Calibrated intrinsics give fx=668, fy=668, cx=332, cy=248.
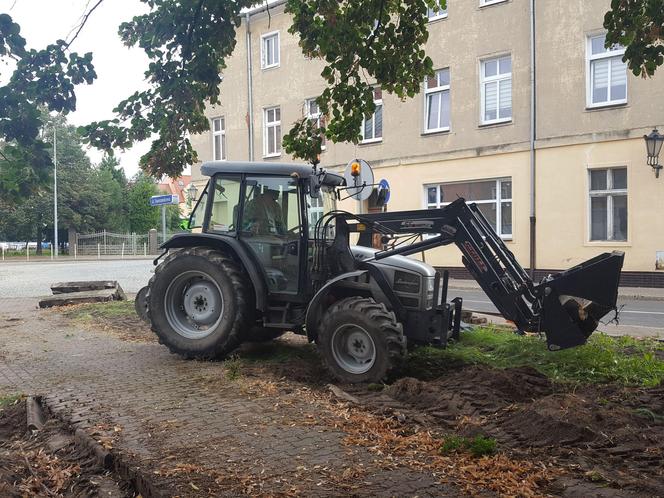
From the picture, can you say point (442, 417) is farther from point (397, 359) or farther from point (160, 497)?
point (160, 497)

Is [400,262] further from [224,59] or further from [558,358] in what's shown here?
[224,59]

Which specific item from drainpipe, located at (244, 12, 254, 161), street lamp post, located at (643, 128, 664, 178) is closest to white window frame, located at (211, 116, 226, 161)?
drainpipe, located at (244, 12, 254, 161)

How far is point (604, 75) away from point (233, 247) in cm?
1443

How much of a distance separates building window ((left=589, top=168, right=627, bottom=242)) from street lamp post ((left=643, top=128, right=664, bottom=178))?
1.06m

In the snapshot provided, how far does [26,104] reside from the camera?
179 inches

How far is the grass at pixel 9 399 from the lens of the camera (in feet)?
19.2

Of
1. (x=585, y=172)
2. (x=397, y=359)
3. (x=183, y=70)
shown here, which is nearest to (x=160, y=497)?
(x=397, y=359)

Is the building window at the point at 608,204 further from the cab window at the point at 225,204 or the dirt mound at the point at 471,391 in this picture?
the cab window at the point at 225,204

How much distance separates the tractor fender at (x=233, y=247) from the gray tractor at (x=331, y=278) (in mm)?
15

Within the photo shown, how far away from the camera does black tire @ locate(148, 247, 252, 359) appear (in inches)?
289

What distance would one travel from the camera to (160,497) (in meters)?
3.70

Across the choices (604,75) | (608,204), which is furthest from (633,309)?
(604,75)

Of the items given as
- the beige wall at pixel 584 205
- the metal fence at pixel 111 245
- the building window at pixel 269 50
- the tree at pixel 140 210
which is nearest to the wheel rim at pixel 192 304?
the beige wall at pixel 584 205

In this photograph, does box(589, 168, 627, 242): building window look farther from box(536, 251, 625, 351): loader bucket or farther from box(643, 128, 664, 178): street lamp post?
box(536, 251, 625, 351): loader bucket
